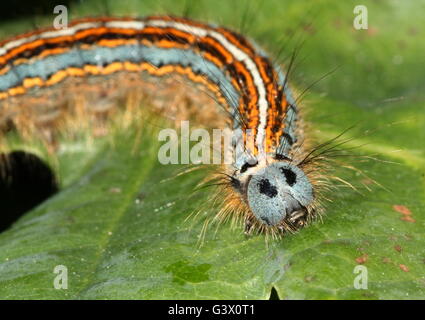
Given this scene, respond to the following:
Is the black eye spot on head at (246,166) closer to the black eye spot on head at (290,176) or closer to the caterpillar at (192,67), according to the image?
the caterpillar at (192,67)

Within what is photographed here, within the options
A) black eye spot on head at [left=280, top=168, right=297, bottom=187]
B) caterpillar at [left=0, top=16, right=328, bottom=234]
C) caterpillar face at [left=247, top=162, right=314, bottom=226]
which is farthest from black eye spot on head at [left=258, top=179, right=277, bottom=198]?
caterpillar at [left=0, top=16, right=328, bottom=234]

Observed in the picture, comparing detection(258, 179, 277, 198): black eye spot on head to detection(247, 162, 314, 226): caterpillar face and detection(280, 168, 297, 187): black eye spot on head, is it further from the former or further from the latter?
detection(280, 168, 297, 187): black eye spot on head

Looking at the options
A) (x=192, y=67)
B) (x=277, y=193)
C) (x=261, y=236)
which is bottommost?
(x=261, y=236)

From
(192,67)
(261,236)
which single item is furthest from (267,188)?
(192,67)

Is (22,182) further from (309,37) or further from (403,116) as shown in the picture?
(403,116)

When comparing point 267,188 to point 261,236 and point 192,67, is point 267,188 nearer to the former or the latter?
point 261,236

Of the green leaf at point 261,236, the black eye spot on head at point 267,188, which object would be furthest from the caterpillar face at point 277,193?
the green leaf at point 261,236

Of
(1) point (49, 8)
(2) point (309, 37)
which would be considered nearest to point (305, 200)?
(2) point (309, 37)
